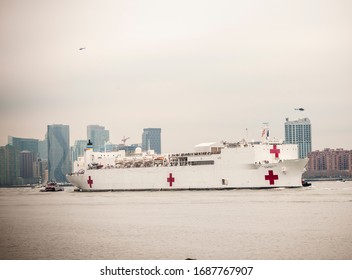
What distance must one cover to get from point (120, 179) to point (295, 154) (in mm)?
11070

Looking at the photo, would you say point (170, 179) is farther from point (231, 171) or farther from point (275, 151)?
point (275, 151)

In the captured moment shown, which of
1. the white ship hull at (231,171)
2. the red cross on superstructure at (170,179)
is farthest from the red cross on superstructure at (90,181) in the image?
the red cross on superstructure at (170,179)

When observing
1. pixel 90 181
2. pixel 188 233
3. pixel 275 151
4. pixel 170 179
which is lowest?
pixel 188 233

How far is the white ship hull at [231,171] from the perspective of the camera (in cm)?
3019

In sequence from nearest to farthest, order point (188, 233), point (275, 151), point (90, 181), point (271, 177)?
point (188, 233)
point (271, 177)
point (275, 151)
point (90, 181)

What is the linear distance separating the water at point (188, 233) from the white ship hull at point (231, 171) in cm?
878

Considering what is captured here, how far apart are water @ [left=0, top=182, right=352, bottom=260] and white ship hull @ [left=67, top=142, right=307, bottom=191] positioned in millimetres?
8777

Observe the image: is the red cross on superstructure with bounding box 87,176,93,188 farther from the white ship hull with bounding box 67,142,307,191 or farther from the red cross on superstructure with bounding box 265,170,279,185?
the red cross on superstructure with bounding box 265,170,279,185

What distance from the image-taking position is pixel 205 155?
3225 cm

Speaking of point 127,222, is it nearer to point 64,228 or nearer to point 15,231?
point 64,228

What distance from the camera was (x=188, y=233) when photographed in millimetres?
14078

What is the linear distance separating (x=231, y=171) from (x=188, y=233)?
17.0 m

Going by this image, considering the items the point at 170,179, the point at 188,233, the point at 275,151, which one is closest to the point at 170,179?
the point at 170,179

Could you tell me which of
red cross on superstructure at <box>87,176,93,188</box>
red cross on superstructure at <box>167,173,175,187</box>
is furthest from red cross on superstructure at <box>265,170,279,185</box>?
red cross on superstructure at <box>87,176,93,188</box>
